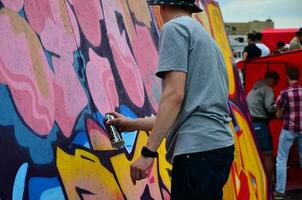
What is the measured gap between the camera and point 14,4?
9.35ft

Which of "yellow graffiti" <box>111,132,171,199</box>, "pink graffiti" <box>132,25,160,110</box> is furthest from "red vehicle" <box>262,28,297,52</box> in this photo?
"yellow graffiti" <box>111,132,171,199</box>

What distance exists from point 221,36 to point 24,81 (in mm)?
A: 4296

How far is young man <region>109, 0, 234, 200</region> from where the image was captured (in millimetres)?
2707

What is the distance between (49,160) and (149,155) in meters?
0.54

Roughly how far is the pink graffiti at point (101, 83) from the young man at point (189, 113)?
0.76 m

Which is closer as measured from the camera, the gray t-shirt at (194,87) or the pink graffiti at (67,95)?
the gray t-shirt at (194,87)

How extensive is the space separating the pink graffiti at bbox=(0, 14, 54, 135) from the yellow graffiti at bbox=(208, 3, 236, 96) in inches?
141

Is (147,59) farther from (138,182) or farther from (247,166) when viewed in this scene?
(247,166)

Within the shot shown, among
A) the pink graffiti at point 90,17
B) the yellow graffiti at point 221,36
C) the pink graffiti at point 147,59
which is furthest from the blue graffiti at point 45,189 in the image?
the yellow graffiti at point 221,36

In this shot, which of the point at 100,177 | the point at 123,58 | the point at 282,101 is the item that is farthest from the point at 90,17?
the point at 282,101

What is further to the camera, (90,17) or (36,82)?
(90,17)

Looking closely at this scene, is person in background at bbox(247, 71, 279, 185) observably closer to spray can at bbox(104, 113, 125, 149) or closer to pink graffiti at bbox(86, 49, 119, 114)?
pink graffiti at bbox(86, 49, 119, 114)

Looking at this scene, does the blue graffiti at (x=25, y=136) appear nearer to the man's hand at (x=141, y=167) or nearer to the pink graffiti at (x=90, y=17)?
the man's hand at (x=141, y=167)

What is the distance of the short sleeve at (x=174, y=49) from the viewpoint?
2711mm
